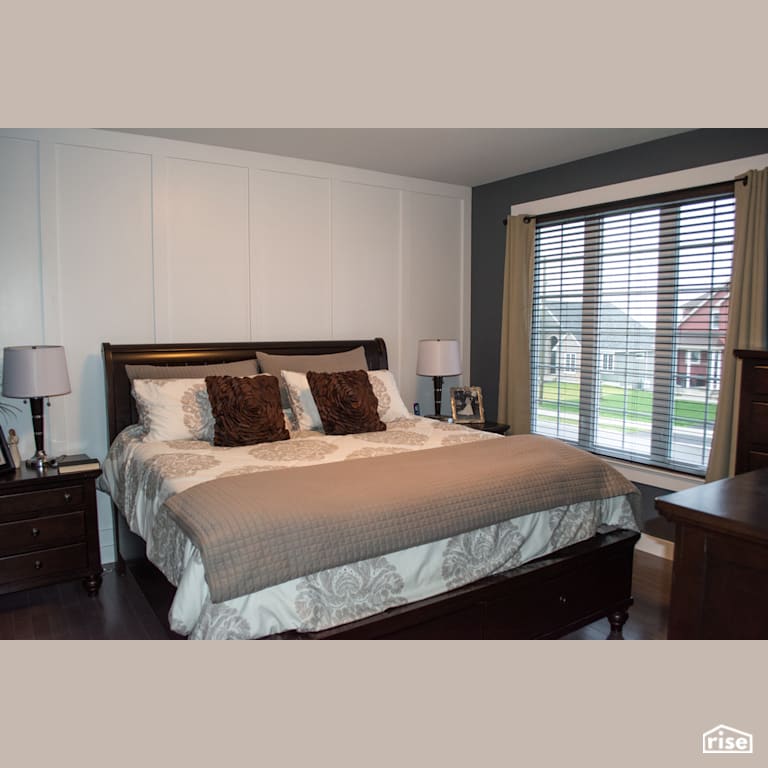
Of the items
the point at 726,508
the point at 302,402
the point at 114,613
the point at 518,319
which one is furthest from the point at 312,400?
the point at 726,508

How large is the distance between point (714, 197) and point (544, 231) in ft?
4.20

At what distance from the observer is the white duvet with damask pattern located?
6.41 feet

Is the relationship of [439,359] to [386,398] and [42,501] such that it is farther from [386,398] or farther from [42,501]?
[42,501]

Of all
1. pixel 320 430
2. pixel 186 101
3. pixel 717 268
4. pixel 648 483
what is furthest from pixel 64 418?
pixel 717 268

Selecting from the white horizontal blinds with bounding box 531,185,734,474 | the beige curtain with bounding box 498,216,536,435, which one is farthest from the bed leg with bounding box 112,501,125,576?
the white horizontal blinds with bounding box 531,185,734,474

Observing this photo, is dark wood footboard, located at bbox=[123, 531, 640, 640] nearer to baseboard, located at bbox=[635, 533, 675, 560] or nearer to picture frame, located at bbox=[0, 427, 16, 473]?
picture frame, located at bbox=[0, 427, 16, 473]

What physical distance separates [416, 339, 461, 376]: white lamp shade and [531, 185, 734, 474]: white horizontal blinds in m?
0.63

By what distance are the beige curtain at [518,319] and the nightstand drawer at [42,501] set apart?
9.75ft

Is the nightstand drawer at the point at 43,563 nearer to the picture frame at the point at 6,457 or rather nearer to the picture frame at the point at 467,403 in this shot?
the picture frame at the point at 6,457

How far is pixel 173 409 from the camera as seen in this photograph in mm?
3291

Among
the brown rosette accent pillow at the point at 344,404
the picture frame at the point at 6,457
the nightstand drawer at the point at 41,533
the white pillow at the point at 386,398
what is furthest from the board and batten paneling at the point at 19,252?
the white pillow at the point at 386,398

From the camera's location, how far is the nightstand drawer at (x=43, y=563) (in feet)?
9.64

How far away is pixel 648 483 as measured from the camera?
3.85 m

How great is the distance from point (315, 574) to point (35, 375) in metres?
1.92
